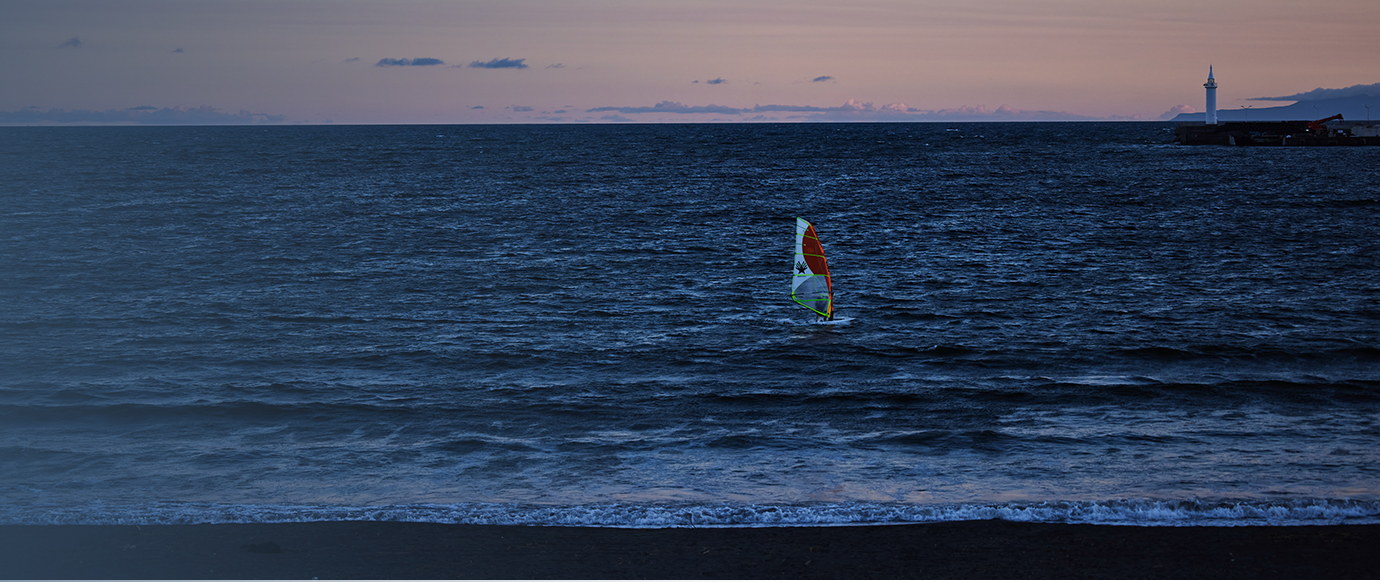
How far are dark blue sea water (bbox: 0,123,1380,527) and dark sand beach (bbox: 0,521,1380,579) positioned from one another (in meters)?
0.37

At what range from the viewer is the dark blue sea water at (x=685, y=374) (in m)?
10.5

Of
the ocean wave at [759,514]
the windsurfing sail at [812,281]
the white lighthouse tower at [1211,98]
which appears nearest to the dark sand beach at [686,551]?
the ocean wave at [759,514]

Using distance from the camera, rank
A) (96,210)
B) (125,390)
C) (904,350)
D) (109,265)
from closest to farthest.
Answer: (125,390) → (904,350) → (109,265) → (96,210)

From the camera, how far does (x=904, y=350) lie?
19047 millimetres

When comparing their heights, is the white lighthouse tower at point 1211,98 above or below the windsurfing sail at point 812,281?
above

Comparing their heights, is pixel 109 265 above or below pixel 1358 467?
above

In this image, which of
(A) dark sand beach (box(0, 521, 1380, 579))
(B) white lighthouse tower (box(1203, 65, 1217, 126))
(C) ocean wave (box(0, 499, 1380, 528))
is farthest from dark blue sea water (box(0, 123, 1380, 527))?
(B) white lighthouse tower (box(1203, 65, 1217, 126))

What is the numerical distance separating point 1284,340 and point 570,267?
2159 centimetres

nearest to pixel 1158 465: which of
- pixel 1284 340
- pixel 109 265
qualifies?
pixel 1284 340

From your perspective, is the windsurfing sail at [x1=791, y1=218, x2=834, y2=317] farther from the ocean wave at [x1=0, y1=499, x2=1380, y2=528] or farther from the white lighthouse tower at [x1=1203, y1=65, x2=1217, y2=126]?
the white lighthouse tower at [x1=1203, y1=65, x2=1217, y2=126]

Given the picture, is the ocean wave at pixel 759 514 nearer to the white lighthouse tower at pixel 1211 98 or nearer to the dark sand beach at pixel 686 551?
the dark sand beach at pixel 686 551

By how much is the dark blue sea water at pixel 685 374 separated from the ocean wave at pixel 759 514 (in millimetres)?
50

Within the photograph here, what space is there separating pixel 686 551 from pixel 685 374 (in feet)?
28.0

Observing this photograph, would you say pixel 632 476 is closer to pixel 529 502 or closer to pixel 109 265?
pixel 529 502
